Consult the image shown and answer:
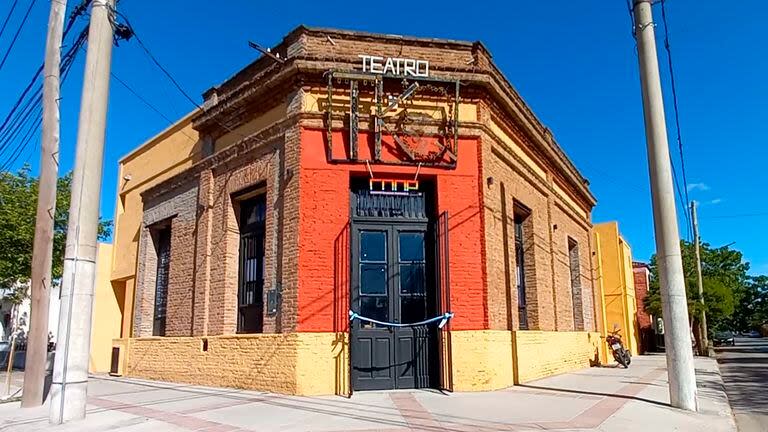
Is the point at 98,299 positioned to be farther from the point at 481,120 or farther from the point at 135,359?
the point at 481,120

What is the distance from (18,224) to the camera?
1906 cm

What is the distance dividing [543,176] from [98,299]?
14.4m

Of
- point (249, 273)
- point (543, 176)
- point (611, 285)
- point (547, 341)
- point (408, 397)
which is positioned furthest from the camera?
point (611, 285)

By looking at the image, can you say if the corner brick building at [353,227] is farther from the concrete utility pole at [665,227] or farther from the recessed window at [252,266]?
the concrete utility pole at [665,227]

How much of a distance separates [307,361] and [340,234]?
2488 mm

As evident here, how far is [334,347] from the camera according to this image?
11.1m

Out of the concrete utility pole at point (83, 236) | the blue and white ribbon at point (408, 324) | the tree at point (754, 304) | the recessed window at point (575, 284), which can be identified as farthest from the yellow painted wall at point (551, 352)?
the tree at point (754, 304)

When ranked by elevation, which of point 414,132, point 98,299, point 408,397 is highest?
point 414,132

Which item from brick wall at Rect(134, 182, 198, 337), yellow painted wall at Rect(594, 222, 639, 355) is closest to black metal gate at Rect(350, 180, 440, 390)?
brick wall at Rect(134, 182, 198, 337)

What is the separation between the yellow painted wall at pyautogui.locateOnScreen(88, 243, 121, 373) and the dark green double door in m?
10.4

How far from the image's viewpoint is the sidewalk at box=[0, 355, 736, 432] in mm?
7966

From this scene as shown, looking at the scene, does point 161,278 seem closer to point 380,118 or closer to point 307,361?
point 307,361

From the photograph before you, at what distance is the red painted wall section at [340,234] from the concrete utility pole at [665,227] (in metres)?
3.41

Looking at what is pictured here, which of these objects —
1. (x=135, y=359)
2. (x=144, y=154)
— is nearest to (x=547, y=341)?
(x=135, y=359)
